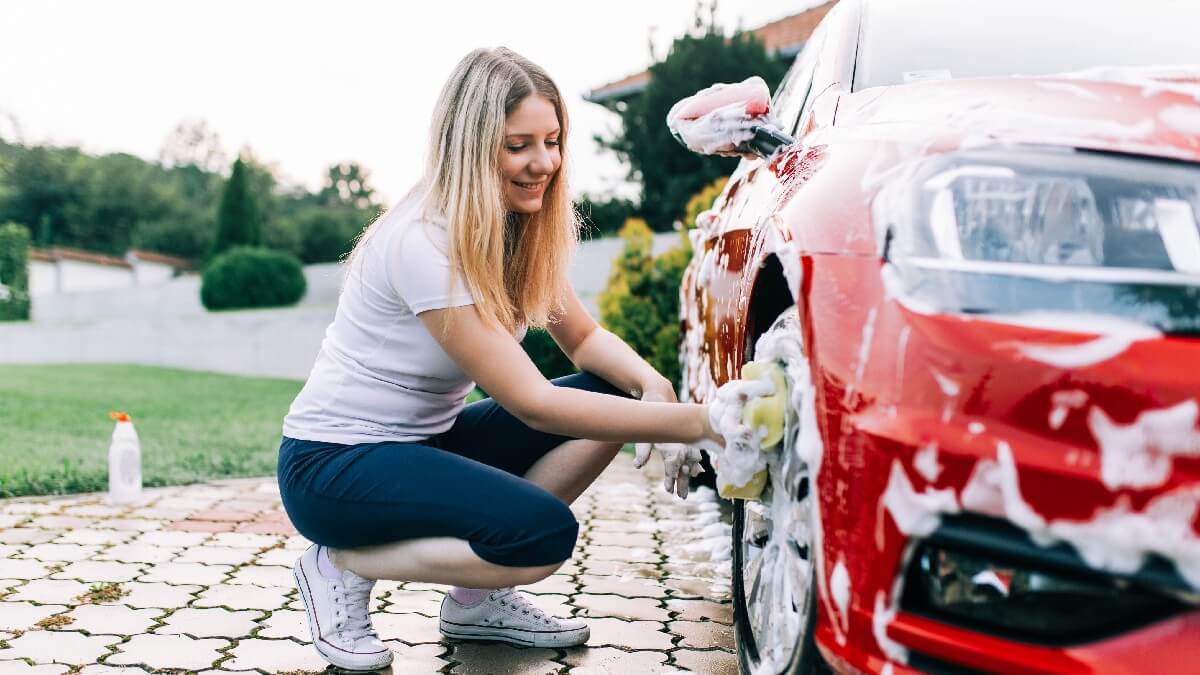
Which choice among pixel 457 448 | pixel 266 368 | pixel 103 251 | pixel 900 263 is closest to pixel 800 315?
pixel 900 263

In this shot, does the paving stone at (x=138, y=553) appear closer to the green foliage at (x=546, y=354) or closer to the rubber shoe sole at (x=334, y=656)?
the rubber shoe sole at (x=334, y=656)

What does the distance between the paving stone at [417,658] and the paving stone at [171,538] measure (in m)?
1.46

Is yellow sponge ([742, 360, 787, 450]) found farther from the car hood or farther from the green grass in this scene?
the green grass

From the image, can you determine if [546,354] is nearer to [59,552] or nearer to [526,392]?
[59,552]

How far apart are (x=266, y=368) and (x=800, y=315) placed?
1404cm

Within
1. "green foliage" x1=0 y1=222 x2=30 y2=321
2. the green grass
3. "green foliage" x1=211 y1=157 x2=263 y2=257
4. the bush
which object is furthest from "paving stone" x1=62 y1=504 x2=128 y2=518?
"green foliage" x1=0 y1=222 x2=30 y2=321

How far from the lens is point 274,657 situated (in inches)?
96.4

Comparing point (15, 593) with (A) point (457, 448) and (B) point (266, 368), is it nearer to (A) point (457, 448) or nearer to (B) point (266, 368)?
(A) point (457, 448)

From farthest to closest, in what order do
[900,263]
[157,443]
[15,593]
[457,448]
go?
[157,443] < [15,593] < [457,448] < [900,263]

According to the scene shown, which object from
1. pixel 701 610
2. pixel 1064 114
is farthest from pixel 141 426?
pixel 1064 114

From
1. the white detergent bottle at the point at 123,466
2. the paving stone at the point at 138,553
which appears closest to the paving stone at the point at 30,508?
the white detergent bottle at the point at 123,466

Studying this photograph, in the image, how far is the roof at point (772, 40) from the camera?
17.8 meters

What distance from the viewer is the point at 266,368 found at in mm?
14609

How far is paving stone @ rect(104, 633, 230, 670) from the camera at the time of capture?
239 centimetres
